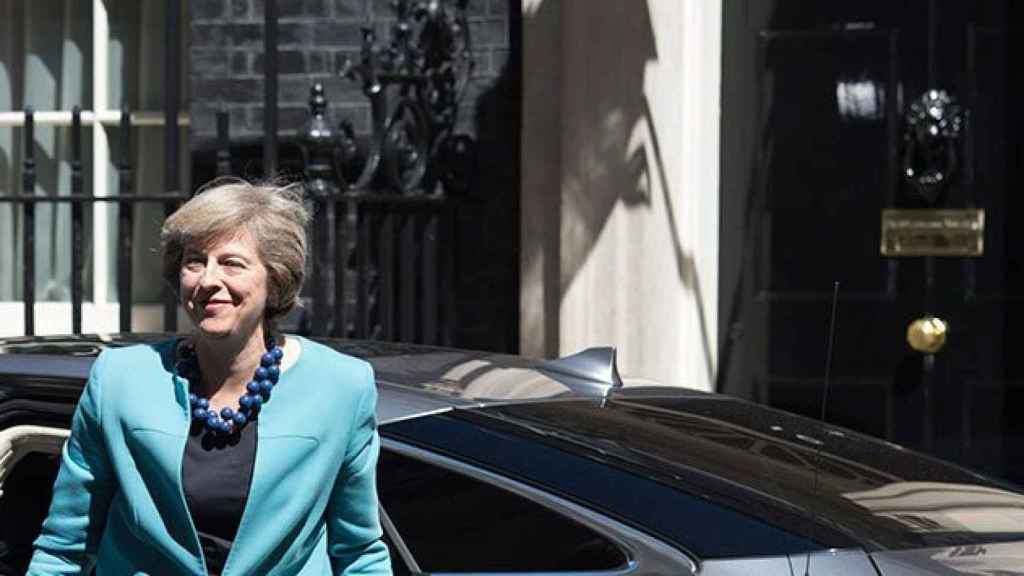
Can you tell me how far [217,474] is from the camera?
3.15 metres

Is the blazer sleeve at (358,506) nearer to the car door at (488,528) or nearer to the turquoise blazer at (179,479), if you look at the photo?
the turquoise blazer at (179,479)

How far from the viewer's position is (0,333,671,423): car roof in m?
3.82

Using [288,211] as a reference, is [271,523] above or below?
below

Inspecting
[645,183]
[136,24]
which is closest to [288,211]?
[645,183]

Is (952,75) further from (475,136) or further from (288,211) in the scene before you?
(288,211)

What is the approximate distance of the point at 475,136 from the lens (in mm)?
8094

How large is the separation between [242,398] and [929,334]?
196 inches

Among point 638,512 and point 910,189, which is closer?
point 638,512

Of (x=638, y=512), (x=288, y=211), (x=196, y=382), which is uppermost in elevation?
(x=288, y=211)

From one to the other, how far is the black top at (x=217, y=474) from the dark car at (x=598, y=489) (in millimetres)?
480

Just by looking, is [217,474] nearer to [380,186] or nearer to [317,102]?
[317,102]

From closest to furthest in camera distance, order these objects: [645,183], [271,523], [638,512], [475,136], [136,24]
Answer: [271,523]
[638,512]
[645,183]
[475,136]
[136,24]

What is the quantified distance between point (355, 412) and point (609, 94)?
14.8ft

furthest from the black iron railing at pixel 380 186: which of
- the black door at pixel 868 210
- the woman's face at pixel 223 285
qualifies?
the woman's face at pixel 223 285
